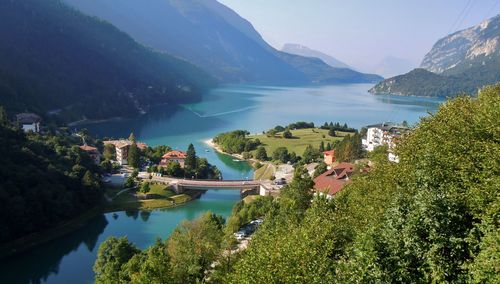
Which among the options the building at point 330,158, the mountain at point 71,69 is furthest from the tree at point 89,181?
the mountain at point 71,69

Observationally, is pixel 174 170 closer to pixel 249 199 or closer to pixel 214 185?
A: pixel 214 185

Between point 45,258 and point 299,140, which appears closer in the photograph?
point 45,258

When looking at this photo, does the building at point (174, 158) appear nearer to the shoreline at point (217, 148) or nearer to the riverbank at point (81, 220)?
the riverbank at point (81, 220)

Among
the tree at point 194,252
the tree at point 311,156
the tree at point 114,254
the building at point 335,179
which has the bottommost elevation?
the tree at point 311,156

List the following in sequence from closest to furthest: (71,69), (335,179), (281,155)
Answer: (335,179) < (281,155) < (71,69)

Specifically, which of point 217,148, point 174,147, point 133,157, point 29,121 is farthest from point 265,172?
point 29,121
